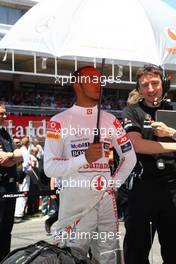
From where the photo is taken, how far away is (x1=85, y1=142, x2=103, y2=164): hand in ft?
10.8

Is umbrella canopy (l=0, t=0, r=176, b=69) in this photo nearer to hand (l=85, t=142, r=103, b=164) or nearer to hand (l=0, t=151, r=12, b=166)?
hand (l=85, t=142, r=103, b=164)

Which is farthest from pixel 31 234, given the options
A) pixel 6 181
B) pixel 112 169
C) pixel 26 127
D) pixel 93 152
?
pixel 26 127

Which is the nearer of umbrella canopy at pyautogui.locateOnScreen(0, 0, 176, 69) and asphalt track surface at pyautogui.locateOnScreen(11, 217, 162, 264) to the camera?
umbrella canopy at pyautogui.locateOnScreen(0, 0, 176, 69)

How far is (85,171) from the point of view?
3.38m

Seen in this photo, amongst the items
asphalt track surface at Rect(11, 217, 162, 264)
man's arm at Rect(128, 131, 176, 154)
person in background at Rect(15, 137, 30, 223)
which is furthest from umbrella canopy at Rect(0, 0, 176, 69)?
person in background at Rect(15, 137, 30, 223)

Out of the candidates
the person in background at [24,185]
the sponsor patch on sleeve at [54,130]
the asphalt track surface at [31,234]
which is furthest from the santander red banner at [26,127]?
the sponsor patch on sleeve at [54,130]

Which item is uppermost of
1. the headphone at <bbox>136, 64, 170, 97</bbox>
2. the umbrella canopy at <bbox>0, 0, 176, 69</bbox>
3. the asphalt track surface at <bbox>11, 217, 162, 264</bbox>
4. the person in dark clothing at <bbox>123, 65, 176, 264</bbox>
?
the umbrella canopy at <bbox>0, 0, 176, 69</bbox>

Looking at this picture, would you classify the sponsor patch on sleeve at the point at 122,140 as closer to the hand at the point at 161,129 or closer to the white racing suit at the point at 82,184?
the white racing suit at the point at 82,184

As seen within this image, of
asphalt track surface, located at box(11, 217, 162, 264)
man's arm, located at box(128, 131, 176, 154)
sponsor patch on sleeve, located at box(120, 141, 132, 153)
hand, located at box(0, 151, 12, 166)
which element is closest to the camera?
sponsor patch on sleeve, located at box(120, 141, 132, 153)

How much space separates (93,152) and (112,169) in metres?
0.58

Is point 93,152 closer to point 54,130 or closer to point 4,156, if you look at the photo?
point 54,130

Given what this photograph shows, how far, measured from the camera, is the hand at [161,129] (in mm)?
3625

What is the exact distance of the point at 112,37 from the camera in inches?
125

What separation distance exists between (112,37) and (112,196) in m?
1.08
